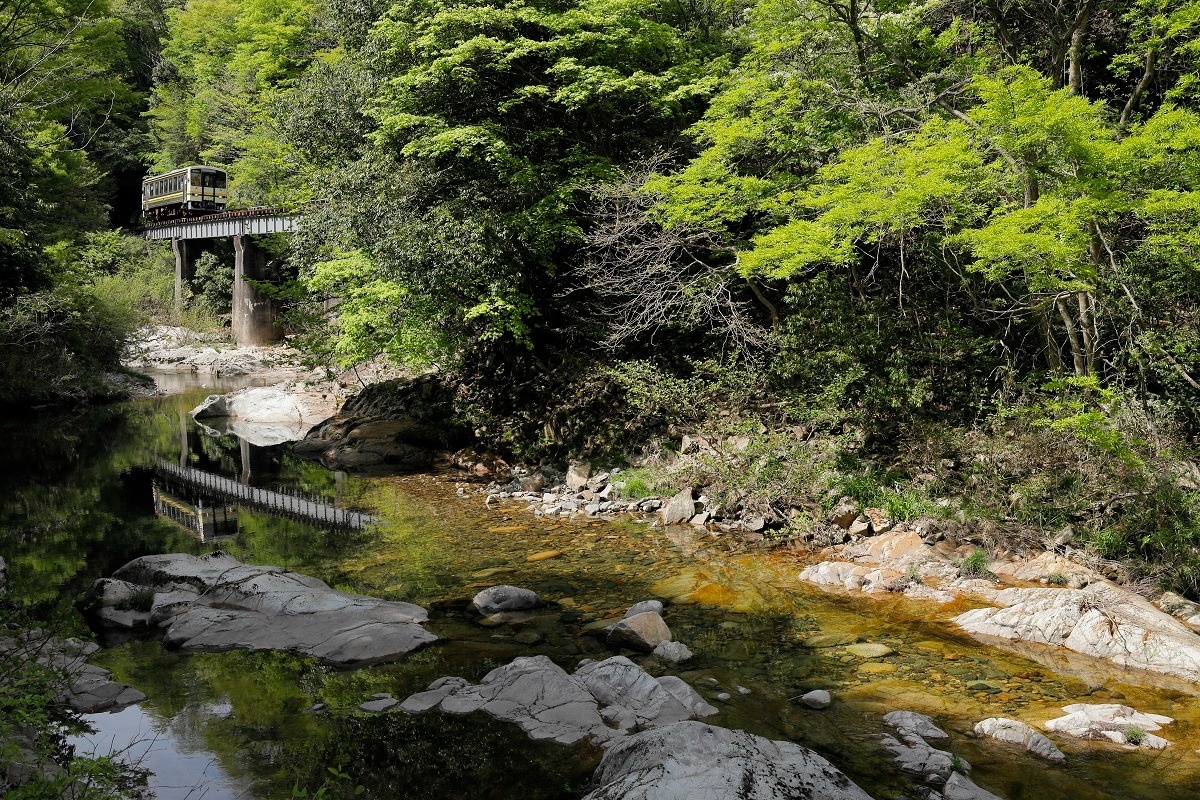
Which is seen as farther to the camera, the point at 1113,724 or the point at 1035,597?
the point at 1035,597

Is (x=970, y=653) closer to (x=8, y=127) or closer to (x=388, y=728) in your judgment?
(x=388, y=728)

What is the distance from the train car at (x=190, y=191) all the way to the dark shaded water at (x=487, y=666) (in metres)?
30.2

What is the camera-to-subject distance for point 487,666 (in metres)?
8.39

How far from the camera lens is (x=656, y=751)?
5.48m

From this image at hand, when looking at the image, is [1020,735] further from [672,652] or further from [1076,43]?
[1076,43]

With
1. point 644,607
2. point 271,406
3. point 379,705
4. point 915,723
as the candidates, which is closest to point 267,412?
point 271,406

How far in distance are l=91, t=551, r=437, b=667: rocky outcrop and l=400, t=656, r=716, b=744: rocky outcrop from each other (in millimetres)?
1322

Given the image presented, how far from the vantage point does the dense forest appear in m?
10.2

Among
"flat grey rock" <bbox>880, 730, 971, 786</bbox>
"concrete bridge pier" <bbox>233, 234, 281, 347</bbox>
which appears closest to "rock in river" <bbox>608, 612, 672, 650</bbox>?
"flat grey rock" <bbox>880, 730, 971, 786</bbox>

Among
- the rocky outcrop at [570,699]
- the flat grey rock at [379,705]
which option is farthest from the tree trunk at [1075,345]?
the flat grey rock at [379,705]

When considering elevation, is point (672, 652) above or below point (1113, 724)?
below

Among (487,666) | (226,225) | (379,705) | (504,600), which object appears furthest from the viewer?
(226,225)

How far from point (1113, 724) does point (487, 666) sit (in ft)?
17.8

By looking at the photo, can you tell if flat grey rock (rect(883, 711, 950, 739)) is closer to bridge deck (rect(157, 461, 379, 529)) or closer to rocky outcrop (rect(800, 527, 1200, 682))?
rocky outcrop (rect(800, 527, 1200, 682))
